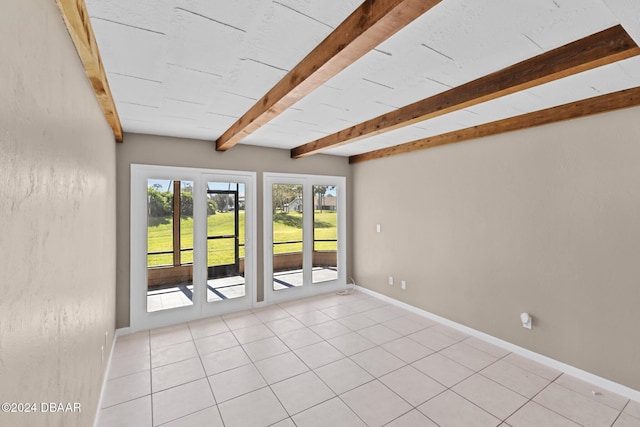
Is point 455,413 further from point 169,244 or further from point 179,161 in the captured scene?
point 179,161

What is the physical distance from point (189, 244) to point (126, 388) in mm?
1853

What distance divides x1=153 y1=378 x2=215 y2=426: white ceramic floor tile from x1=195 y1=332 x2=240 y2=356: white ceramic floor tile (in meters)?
0.60

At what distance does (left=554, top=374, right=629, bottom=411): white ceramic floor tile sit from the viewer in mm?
2393

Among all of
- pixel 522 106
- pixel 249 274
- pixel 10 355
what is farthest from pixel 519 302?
pixel 10 355

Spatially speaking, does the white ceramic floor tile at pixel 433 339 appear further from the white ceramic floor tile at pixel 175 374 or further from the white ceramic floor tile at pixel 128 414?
the white ceramic floor tile at pixel 128 414

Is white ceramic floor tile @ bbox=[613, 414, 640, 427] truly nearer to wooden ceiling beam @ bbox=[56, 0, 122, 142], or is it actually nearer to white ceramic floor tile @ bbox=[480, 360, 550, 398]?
white ceramic floor tile @ bbox=[480, 360, 550, 398]

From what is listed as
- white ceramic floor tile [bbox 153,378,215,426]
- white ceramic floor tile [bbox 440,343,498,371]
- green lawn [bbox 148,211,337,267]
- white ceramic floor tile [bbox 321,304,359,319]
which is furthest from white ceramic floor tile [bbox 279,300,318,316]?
white ceramic floor tile [bbox 440,343,498,371]

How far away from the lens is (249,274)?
14.8 ft

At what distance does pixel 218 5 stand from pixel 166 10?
10.5 inches

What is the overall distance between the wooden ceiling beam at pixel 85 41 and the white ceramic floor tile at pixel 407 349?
3.52 m

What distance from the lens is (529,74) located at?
6.36 feet

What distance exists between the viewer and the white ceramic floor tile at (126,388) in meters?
2.43

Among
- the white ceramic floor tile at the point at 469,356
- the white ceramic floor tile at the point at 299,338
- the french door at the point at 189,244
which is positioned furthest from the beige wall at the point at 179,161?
the white ceramic floor tile at the point at 469,356

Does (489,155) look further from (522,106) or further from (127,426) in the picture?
(127,426)
